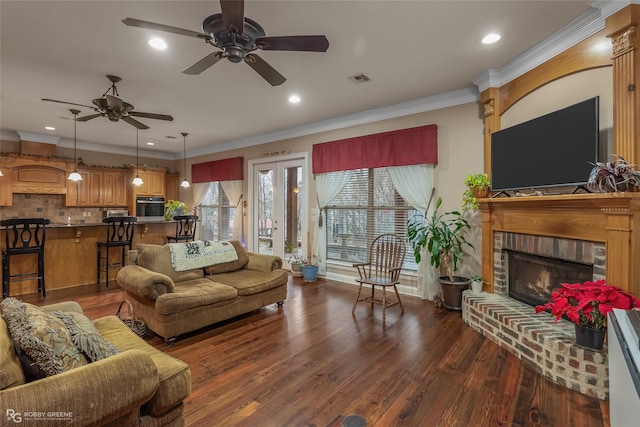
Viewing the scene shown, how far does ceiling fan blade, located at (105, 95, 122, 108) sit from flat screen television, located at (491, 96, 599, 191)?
4139 mm

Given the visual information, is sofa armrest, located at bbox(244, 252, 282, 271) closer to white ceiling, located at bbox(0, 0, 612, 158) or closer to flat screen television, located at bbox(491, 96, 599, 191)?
white ceiling, located at bbox(0, 0, 612, 158)

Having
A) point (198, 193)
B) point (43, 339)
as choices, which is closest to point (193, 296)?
point (43, 339)

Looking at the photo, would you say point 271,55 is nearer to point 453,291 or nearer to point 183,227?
point 453,291

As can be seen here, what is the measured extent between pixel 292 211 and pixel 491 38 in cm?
421

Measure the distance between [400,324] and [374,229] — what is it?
184cm

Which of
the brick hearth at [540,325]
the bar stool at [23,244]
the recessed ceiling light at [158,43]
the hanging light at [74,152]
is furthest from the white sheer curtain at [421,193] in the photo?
→ the bar stool at [23,244]

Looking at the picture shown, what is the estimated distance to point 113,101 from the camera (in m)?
3.29

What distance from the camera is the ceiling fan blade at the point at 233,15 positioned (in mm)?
1728

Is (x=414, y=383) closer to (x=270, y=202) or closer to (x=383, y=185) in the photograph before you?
(x=383, y=185)

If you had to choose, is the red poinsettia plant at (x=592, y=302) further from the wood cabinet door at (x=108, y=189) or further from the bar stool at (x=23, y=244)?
the wood cabinet door at (x=108, y=189)

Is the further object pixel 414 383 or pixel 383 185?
pixel 383 185

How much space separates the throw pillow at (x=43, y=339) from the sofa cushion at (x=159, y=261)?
1.86 m

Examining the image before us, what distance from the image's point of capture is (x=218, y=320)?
323 cm

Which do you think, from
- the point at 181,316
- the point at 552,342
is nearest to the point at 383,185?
the point at 552,342
